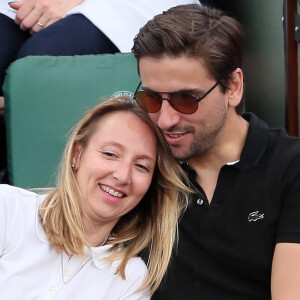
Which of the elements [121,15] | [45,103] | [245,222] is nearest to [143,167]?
[245,222]

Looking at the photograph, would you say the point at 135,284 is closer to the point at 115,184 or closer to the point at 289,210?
the point at 115,184

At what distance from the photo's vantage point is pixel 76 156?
78.3 inches

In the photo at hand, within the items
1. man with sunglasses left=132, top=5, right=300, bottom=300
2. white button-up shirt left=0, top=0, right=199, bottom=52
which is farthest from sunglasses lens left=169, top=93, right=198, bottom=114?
Answer: white button-up shirt left=0, top=0, right=199, bottom=52

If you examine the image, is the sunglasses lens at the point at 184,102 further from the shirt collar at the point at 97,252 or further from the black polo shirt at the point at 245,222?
the shirt collar at the point at 97,252

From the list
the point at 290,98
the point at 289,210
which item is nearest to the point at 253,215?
the point at 289,210

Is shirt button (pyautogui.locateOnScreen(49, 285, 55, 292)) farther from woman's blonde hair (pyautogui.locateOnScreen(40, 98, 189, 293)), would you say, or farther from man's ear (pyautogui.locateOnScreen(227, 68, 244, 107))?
man's ear (pyautogui.locateOnScreen(227, 68, 244, 107))

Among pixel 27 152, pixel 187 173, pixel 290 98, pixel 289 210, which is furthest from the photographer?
pixel 290 98

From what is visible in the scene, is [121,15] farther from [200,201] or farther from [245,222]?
[245,222]

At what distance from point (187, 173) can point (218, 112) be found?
227 mm

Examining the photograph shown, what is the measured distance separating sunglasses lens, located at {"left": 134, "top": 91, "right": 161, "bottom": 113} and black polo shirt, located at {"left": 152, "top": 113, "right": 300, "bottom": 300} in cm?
24

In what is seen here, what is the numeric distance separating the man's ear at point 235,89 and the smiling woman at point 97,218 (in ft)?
0.76

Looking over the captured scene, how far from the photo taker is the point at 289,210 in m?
1.74

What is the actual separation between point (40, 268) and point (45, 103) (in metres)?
0.68

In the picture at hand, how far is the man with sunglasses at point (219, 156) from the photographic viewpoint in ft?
5.84
